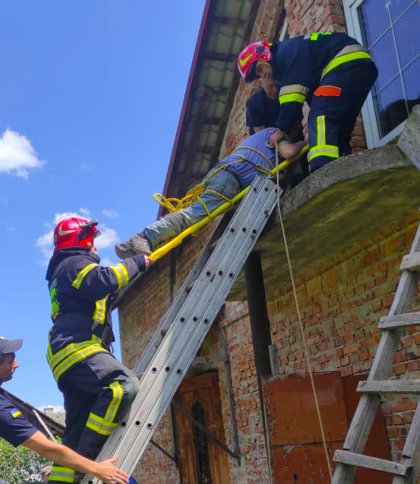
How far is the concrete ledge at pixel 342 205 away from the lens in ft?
11.6

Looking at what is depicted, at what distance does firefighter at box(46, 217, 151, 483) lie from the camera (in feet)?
10.4

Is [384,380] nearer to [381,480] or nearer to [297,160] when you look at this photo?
[381,480]

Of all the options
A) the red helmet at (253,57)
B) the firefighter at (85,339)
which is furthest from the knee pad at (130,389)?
the red helmet at (253,57)

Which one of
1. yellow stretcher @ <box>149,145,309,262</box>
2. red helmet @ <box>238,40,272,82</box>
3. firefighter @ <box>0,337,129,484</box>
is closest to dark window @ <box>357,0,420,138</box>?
yellow stretcher @ <box>149,145,309,262</box>

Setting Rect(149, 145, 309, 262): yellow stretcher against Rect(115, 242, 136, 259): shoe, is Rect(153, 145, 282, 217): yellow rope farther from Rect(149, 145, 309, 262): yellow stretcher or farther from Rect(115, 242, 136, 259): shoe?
Rect(115, 242, 136, 259): shoe

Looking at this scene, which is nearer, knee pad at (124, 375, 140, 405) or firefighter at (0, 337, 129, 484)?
firefighter at (0, 337, 129, 484)

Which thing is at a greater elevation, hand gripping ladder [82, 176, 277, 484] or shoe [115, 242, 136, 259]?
shoe [115, 242, 136, 259]

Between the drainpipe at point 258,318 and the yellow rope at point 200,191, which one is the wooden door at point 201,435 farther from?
the yellow rope at point 200,191

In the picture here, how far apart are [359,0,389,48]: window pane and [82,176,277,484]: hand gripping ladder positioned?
74.1 inches

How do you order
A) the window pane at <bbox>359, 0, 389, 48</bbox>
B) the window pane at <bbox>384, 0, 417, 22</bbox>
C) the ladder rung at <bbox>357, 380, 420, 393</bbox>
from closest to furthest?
1. the ladder rung at <bbox>357, 380, 420, 393</bbox>
2. the window pane at <bbox>384, 0, 417, 22</bbox>
3. the window pane at <bbox>359, 0, 389, 48</bbox>

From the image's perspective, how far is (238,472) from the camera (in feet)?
23.4

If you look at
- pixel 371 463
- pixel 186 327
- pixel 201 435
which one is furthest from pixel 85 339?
pixel 201 435

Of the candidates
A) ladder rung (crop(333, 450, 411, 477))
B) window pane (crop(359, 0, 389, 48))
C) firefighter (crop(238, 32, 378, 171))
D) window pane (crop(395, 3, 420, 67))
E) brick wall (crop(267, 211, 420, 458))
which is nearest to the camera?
ladder rung (crop(333, 450, 411, 477))

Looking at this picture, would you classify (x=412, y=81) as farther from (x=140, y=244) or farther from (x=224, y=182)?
(x=140, y=244)
